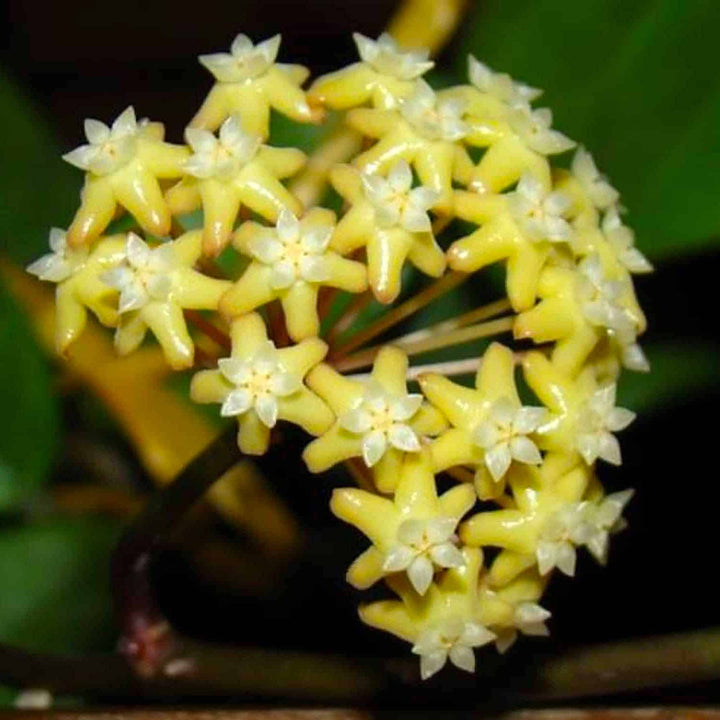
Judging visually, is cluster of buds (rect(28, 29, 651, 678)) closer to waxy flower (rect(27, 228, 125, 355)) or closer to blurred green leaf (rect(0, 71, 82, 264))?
waxy flower (rect(27, 228, 125, 355))

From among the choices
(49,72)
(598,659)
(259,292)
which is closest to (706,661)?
(598,659)

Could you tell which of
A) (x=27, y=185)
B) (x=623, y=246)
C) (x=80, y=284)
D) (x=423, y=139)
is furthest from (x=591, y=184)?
(x=27, y=185)

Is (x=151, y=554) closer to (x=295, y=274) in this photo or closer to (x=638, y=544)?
(x=295, y=274)

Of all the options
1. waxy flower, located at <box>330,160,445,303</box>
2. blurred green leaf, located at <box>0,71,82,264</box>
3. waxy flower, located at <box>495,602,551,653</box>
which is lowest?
waxy flower, located at <box>495,602,551,653</box>

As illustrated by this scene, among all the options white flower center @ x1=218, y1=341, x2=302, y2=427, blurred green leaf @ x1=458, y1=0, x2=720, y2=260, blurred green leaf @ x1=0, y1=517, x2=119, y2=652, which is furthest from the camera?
blurred green leaf @ x1=0, y1=517, x2=119, y2=652

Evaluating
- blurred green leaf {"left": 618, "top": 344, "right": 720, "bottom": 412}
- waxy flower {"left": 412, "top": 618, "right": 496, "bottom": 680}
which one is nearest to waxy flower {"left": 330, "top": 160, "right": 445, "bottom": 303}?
waxy flower {"left": 412, "top": 618, "right": 496, "bottom": 680}

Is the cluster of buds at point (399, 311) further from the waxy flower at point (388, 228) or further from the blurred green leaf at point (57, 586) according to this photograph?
the blurred green leaf at point (57, 586)

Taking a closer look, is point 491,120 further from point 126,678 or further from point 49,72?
point 49,72
